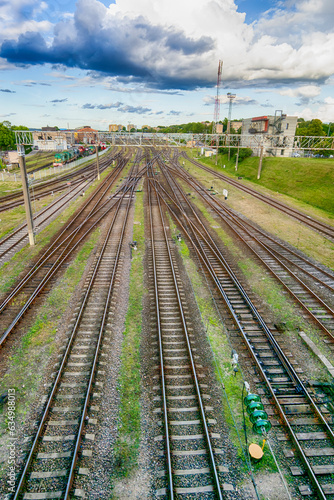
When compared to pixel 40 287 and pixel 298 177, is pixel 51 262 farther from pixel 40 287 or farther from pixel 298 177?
pixel 298 177

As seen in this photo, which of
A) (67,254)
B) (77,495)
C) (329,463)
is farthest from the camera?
(67,254)

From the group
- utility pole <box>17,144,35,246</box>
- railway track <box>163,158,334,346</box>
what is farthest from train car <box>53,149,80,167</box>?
railway track <box>163,158,334,346</box>

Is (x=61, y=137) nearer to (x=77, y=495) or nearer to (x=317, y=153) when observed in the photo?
(x=77, y=495)

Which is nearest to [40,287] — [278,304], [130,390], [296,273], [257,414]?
[130,390]

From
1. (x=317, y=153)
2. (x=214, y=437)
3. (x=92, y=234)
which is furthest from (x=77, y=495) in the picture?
(x=317, y=153)

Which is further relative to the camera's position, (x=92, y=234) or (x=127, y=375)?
(x=92, y=234)
